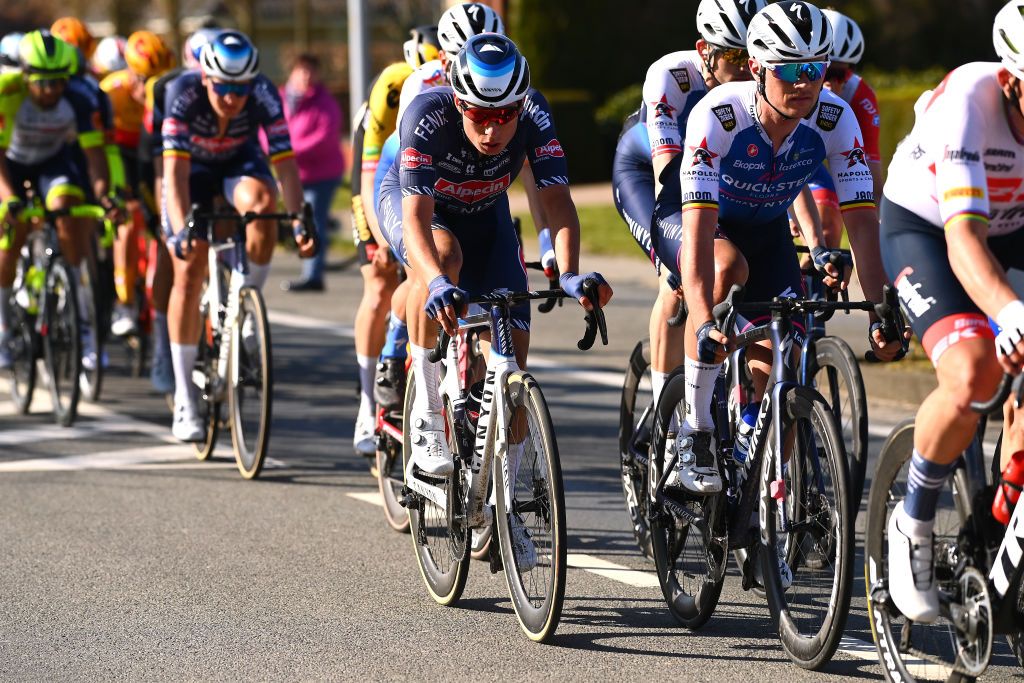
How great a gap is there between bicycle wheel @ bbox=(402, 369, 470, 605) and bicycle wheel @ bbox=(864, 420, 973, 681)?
1.61 m

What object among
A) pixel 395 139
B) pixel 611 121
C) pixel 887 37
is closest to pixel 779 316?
pixel 395 139

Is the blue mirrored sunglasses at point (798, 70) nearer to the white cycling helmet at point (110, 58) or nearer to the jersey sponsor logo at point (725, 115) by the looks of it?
A: the jersey sponsor logo at point (725, 115)

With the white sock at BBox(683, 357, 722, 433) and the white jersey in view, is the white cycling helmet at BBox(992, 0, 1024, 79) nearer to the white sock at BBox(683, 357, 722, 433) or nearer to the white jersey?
the white sock at BBox(683, 357, 722, 433)

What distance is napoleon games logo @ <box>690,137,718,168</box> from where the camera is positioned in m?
5.56

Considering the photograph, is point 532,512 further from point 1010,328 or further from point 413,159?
point 1010,328

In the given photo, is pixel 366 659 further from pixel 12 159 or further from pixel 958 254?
pixel 12 159

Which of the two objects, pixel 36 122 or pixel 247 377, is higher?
pixel 36 122

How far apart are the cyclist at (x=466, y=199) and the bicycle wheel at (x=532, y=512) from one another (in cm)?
11

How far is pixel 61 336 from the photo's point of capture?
32.4 feet

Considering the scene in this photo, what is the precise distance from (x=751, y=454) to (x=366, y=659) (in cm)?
143

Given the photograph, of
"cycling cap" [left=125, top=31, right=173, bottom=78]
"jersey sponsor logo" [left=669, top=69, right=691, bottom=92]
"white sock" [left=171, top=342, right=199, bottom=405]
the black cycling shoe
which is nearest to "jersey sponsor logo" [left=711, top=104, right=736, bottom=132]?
"jersey sponsor logo" [left=669, top=69, right=691, bottom=92]

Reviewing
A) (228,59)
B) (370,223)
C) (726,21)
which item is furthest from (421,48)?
(726,21)

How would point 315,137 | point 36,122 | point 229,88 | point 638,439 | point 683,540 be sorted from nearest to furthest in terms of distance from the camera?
point 683,540 < point 638,439 < point 229,88 < point 36,122 < point 315,137

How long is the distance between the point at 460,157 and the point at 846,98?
2.46 meters
